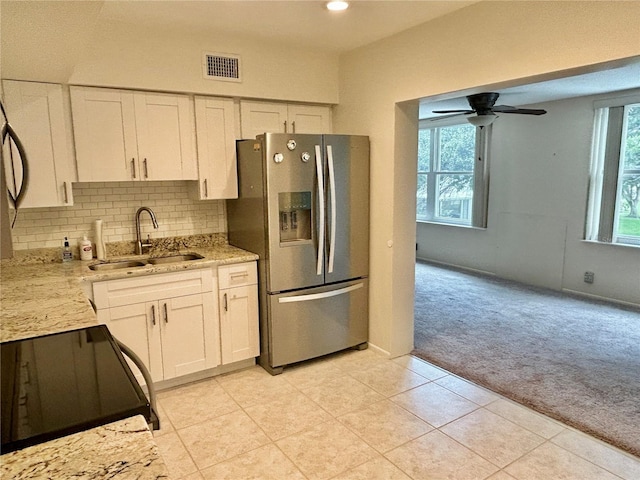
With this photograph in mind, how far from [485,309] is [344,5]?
11.5 feet

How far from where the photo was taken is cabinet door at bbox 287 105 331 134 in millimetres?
3697

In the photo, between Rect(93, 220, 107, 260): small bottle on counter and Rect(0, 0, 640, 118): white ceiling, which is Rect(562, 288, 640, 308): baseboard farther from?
Rect(93, 220, 107, 260): small bottle on counter

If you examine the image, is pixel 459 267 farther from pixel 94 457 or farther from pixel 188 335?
pixel 94 457

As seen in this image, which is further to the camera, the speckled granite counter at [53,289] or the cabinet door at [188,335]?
the cabinet door at [188,335]

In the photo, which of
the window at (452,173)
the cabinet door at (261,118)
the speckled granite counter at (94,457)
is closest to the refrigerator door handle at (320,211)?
the cabinet door at (261,118)

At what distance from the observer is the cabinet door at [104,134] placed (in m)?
2.87

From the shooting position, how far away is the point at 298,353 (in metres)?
3.36

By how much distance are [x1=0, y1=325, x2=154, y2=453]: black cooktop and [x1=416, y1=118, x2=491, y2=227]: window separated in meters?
5.89

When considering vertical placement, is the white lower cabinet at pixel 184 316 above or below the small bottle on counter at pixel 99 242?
below

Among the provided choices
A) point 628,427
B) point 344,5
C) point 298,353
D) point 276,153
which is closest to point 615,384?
point 628,427

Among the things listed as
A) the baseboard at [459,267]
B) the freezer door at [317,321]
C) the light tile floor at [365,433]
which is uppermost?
the freezer door at [317,321]

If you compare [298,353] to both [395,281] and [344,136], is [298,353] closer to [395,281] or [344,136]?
[395,281]

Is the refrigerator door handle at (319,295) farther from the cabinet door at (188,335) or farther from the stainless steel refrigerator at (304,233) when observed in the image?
the cabinet door at (188,335)

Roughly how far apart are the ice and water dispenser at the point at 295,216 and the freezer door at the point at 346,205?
162mm
